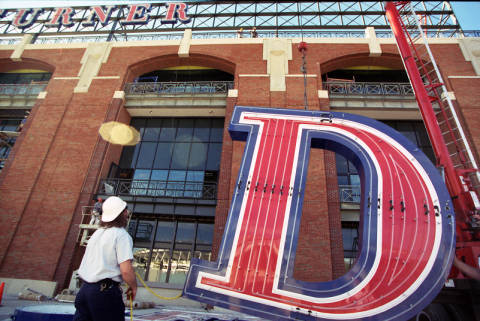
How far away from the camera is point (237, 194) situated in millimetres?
5902

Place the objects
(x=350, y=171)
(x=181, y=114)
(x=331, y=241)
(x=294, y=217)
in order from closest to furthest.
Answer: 1. (x=294, y=217)
2. (x=331, y=241)
3. (x=350, y=171)
4. (x=181, y=114)

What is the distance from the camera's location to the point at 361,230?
5449 mm

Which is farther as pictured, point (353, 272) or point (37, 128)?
point (37, 128)

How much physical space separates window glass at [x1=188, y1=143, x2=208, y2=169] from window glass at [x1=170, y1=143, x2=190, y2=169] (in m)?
0.30

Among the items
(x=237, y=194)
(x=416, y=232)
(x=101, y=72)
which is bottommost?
(x=416, y=232)

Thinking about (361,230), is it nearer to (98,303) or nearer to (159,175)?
(98,303)

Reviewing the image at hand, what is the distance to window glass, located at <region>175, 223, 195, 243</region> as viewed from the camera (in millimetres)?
13245

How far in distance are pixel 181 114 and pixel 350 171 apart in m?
10.6

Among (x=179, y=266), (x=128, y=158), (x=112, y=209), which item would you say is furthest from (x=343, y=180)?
(x=112, y=209)

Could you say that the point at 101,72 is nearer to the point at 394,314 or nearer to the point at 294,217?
the point at 294,217

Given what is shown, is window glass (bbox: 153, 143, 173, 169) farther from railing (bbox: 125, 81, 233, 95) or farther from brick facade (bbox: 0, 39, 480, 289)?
railing (bbox: 125, 81, 233, 95)

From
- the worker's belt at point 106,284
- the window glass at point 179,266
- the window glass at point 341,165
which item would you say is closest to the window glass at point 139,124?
the window glass at point 179,266

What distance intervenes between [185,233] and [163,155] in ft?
16.5

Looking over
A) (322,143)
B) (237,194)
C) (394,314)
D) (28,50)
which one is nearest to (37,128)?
(28,50)
